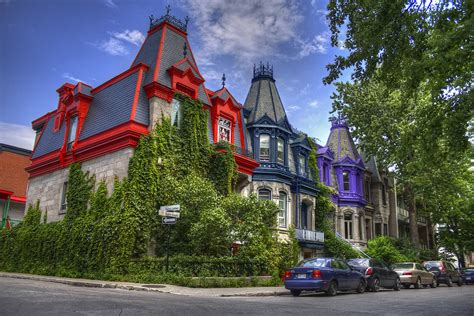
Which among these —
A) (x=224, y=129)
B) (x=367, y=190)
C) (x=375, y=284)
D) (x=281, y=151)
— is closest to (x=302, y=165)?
(x=281, y=151)

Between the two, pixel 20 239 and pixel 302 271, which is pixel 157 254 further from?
pixel 20 239

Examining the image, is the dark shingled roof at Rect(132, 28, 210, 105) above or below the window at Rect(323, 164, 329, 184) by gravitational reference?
above

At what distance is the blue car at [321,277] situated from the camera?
1427cm

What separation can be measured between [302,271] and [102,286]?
7295 mm

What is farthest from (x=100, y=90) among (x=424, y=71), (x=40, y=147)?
(x=424, y=71)

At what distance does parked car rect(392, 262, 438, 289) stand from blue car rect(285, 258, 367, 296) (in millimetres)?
7275

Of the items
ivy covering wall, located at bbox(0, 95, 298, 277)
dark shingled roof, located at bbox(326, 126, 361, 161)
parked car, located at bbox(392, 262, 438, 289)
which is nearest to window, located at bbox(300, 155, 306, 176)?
dark shingled roof, located at bbox(326, 126, 361, 161)

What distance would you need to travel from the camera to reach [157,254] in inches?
759

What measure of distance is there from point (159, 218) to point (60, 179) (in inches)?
331

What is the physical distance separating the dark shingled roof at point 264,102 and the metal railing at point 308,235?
7.59m

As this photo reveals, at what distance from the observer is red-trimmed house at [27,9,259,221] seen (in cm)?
2062

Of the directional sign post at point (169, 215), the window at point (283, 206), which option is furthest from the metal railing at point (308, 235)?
the directional sign post at point (169, 215)

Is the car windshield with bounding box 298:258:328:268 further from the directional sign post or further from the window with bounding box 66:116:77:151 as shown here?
the window with bounding box 66:116:77:151

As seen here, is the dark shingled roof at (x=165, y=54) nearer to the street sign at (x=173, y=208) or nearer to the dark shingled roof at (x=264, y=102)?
the dark shingled roof at (x=264, y=102)
